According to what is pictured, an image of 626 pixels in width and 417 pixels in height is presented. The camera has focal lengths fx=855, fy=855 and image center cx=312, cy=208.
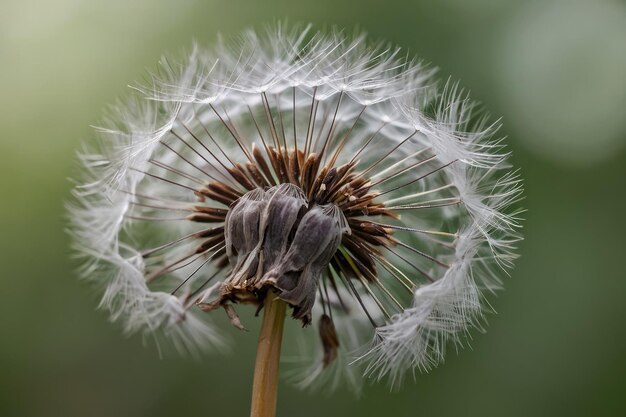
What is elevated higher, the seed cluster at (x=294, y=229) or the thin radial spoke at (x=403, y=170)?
the thin radial spoke at (x=403, y=170)

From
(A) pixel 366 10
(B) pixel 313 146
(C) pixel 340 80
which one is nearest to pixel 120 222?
(B) pixel 313 146

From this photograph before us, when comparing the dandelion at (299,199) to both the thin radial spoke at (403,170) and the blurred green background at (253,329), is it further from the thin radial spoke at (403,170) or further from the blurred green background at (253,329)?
the blurred green background at (253,329)

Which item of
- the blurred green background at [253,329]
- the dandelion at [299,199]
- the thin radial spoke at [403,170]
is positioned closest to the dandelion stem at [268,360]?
the dandelion at [299,199]

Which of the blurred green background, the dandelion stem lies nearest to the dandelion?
the dandelion stem

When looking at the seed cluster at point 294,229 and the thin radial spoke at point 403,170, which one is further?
the thin radial spoke at point 403,170

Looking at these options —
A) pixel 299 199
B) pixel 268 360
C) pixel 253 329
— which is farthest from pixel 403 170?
pixel 253 329

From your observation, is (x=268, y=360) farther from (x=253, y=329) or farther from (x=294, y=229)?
(x=253, y=329)

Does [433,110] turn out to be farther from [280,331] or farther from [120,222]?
[120,222]

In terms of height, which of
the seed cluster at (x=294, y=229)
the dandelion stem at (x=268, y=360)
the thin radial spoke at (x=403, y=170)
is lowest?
the dandelion stem at (x=268, y=360)

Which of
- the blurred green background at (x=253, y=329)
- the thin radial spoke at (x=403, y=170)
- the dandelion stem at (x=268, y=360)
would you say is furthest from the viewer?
the blurred green background at (x=253, y=329)

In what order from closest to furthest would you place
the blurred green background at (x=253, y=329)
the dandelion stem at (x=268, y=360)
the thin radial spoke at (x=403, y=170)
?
the dandelion stem at (x=268, y=360)
the thin radial spoke at (x=403, y=170)
the blurred green background at (x=253, y=329)
